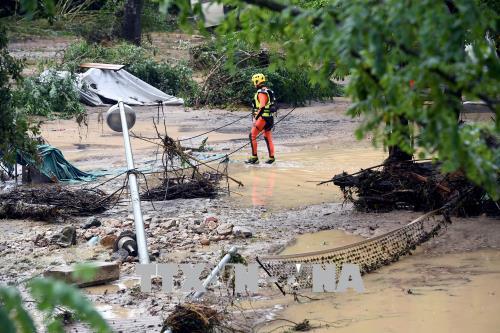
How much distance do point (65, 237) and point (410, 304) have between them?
4584 mm

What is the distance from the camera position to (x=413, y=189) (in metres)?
12.1

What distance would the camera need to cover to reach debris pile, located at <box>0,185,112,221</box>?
41.9ft

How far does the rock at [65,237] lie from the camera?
1127 centimetres

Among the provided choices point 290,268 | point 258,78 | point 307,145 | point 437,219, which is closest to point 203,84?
point 307,145

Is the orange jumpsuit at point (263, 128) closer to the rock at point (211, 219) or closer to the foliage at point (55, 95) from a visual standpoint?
the rock at point (211, 219)

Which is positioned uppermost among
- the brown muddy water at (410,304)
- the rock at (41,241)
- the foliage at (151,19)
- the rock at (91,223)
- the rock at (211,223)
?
the foliage at (151,19)

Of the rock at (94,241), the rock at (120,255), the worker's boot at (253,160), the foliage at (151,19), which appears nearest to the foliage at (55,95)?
the worker's boot at (253,160)

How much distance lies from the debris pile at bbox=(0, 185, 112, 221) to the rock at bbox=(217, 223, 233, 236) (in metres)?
2.42

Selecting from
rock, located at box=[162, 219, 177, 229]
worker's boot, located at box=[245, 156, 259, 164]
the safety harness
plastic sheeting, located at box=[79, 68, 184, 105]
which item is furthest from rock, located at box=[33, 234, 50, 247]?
plastic sheeting, located at box=[79, 68, 184, 105]

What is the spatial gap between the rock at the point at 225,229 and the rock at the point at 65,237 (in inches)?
71.4

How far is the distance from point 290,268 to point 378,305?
3.67ft

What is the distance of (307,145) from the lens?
20422 millimetres

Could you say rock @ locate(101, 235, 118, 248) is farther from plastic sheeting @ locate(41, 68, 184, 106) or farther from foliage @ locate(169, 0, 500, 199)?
plastic sheeting @ locate(41, 68, 184, 106)

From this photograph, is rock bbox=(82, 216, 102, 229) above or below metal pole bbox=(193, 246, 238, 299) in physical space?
below
